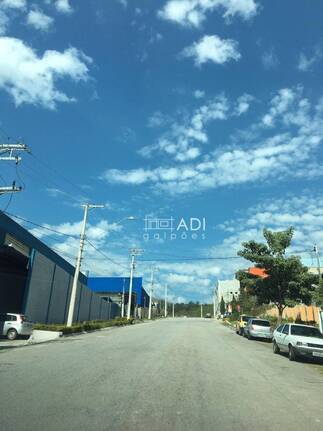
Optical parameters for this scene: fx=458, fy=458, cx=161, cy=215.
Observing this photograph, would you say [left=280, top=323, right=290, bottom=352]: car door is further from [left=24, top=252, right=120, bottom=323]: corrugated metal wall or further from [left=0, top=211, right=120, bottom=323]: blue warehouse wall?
[left=24, top=252, right=120, bottom=323]: corrugated metal wall

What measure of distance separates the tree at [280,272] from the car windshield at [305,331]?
1290 cm

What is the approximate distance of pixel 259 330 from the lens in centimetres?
3388

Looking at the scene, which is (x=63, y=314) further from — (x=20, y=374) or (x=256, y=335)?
(x=20, y=374)

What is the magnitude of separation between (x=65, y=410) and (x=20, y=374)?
170 inches

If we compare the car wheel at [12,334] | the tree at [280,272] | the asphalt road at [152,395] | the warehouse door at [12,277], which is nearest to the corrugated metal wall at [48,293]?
the warehouse door at [12,277]

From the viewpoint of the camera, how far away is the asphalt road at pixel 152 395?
6832 mm

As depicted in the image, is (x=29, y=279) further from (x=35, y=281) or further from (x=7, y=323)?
(x=7, y=323)

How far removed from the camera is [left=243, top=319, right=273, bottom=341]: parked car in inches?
1326

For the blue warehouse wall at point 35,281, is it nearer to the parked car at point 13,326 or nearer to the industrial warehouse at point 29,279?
the industrial warehouse at point 29,279

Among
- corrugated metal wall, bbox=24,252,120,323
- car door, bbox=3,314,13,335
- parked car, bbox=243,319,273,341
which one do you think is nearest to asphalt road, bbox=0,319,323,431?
car door, bbox=3,314,13,335

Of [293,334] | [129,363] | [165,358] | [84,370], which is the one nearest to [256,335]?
[293,334]

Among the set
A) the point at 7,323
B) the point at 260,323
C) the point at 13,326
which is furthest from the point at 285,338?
the point at 7,323

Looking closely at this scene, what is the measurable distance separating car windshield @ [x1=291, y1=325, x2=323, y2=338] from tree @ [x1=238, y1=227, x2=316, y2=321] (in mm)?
12904

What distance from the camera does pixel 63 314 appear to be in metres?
44.7
